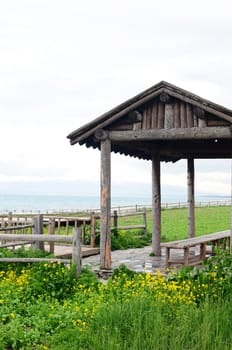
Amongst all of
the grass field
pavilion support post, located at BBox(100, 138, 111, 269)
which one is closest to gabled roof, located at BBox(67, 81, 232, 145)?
pavilion support post, located at BBox(100, 138, 111, 269)

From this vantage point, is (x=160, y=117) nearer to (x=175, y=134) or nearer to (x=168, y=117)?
(x=168, y=117)

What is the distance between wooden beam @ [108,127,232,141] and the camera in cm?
1028

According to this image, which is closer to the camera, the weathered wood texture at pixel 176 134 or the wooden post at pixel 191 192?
the weathered wood texture at pixel 176 134

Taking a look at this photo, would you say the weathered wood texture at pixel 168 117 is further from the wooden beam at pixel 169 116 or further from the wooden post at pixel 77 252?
the wooden post at pixel 77 252

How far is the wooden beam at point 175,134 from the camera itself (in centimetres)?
1028

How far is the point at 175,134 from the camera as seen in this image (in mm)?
10547

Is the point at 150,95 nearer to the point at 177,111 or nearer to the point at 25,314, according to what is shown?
the point at 177,111

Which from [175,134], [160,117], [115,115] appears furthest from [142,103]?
[175,134]

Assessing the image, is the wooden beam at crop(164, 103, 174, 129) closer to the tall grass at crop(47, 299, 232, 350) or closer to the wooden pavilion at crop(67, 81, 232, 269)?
the wooden pavilion at crop(67, 81, 232, 269)

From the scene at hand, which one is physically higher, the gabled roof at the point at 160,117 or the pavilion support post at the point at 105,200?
the gabled roof at the point at 160,117

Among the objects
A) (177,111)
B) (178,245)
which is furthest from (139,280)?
(177,111)

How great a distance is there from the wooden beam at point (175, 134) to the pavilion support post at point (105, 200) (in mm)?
314

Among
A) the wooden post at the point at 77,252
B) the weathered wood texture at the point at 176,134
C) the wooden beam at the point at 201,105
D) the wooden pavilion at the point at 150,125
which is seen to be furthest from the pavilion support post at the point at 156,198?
the wooden post at the point at 77,252

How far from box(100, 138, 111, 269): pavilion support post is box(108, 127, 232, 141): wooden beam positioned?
1.03ft
